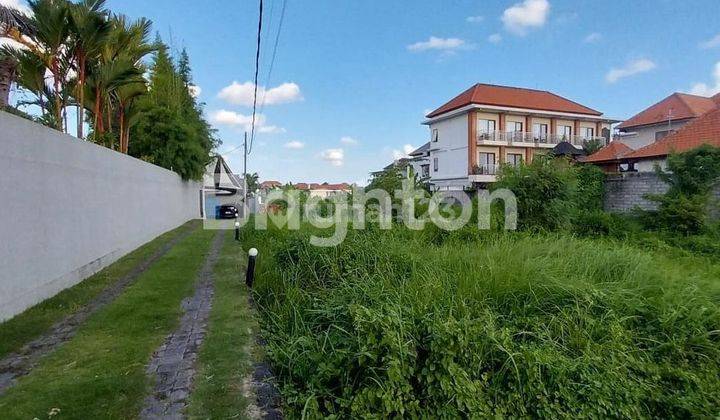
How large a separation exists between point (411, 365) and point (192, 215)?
19.3 m

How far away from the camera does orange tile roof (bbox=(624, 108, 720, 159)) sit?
1248 cm

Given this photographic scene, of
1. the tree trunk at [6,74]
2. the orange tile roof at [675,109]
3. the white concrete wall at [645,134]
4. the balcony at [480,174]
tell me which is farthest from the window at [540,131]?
the tree trunk at [6,74]

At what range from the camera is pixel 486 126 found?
88.0 feet

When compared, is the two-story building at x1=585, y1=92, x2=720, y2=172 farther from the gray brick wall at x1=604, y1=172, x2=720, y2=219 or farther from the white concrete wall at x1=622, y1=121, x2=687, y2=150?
the gray brick wall at x1=604, y1=172, x2=720, y2=219

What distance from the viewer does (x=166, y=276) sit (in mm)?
5816

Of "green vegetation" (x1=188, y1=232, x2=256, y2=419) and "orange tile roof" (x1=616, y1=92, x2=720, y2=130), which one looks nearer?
"green vegetation" (x1=188, y1=232, x2=256, y2=419)

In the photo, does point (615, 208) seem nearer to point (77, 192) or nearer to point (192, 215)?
point (77, 192)

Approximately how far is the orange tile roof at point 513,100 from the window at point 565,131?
1113mm

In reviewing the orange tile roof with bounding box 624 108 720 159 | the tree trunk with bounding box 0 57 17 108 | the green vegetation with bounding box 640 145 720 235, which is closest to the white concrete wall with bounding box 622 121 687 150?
the orange tile roof with bounding box 624 108 720 159

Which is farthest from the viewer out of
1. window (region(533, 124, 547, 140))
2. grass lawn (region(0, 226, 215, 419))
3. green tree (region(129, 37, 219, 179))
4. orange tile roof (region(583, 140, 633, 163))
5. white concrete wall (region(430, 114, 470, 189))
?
window (region(533, 124, 547, 140))

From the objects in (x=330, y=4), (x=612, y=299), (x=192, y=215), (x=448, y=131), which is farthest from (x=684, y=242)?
(x=448, y=131)

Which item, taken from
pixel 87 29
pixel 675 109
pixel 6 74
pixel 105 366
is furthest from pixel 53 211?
pixel 675 109

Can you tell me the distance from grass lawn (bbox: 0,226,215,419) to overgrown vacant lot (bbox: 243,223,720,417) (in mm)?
917

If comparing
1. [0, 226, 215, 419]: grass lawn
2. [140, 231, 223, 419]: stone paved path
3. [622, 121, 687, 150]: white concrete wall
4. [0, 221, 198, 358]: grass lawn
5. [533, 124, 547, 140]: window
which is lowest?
[140, 231, 223, 419]: stone paved path
